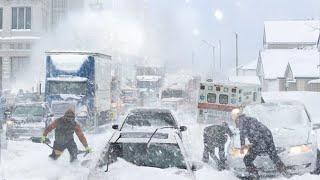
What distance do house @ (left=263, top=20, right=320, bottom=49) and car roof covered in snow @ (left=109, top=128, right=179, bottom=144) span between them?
2749 inches

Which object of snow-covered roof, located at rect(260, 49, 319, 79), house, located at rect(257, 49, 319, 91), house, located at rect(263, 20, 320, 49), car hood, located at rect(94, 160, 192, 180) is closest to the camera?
car hood, located at rect(94, 160, 192, 180)

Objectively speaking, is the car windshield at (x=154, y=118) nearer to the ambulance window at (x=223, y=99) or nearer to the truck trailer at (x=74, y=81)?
the truck trailer at (x=74, y=81)

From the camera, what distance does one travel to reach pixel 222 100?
87.1ft

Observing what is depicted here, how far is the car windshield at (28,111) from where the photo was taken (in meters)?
21.3

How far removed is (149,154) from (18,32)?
68999mm

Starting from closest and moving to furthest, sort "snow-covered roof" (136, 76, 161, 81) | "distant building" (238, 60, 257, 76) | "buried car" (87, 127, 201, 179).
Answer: "buried car" (87, 127, 201, 179) → "snow-covered roof" (136, 76, 161, 81) → "distant building" (238, 60, 257, 76)

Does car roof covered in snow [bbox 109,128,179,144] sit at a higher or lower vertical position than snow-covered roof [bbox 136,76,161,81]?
lower

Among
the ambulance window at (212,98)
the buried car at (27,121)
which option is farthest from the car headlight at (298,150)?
the ambulance window at (212,98)

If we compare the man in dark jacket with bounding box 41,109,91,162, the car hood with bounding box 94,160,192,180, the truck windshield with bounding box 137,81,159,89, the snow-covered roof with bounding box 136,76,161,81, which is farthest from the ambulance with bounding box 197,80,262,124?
the snow-covered roof with bounding box 136,76,161,81

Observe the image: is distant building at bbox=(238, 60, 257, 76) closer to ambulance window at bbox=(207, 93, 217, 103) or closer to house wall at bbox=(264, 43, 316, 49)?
house wall at bbox=(264, 43, 316, 49)

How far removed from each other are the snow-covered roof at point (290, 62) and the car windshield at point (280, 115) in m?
43.5

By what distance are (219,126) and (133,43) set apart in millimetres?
77332

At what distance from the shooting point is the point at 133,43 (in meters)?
89.9

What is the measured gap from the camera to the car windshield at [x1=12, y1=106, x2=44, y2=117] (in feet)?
69.8
